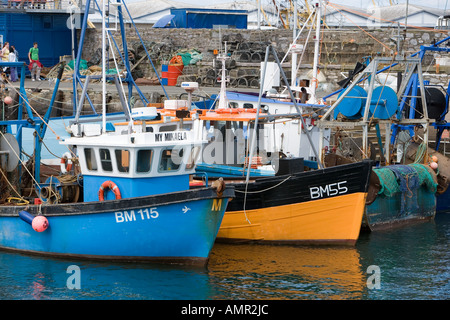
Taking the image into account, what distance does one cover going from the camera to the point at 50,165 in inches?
689

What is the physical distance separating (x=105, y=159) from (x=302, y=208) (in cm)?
382

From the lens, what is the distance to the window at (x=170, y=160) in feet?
43.2

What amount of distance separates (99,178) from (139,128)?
2007 mm

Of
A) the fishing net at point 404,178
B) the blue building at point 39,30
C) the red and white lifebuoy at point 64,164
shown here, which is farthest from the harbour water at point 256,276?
the blue building at point 39,30

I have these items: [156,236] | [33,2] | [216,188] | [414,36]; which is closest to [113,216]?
[156,236]

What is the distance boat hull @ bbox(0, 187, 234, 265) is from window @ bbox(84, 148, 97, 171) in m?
0.75

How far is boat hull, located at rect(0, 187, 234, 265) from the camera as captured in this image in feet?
41.7

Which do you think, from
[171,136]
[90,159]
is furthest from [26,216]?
[171,136]

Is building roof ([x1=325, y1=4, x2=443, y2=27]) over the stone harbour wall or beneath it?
over

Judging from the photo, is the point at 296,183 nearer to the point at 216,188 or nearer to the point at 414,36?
the point at 216,188

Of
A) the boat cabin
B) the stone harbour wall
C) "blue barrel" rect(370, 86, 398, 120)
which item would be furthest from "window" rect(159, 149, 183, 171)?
the stone harbour wall

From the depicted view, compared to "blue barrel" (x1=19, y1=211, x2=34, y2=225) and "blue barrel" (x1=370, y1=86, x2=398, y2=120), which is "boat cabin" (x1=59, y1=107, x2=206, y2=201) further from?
"blue barrel" (x1=370, y1=86, x2=398, y2=120)
